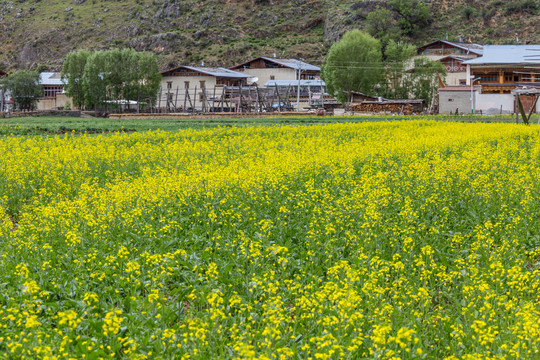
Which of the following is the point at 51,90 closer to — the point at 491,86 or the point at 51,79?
the point at 51,79

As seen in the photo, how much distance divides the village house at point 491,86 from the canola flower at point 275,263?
51.4 m

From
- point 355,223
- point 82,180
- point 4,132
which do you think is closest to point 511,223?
point 355,223

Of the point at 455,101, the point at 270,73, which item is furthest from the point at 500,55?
the point at 270,73

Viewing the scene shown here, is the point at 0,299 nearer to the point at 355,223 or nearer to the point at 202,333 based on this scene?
the point at 202,333

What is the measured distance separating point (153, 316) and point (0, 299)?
77.2 inches

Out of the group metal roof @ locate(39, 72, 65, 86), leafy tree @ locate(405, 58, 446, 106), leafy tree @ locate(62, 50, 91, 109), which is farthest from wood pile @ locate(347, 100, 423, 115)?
metal roof @ locate(39, 72, 65, 86)

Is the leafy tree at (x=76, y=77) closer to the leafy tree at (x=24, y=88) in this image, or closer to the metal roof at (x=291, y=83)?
the leafy tree at (x=24, y=88)

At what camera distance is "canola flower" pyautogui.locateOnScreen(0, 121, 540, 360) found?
5078 mm

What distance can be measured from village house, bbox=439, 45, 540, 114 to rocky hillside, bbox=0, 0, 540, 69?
37802 millimetres

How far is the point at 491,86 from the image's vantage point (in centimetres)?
6681

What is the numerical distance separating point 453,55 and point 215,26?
57.8 meters

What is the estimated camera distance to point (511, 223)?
29.7 ft

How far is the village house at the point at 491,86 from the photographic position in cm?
6200

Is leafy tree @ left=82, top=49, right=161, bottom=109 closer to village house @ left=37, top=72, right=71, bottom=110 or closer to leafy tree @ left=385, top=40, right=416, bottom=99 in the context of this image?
→ village house @ left=37, top=72, right=71, bottom=110
